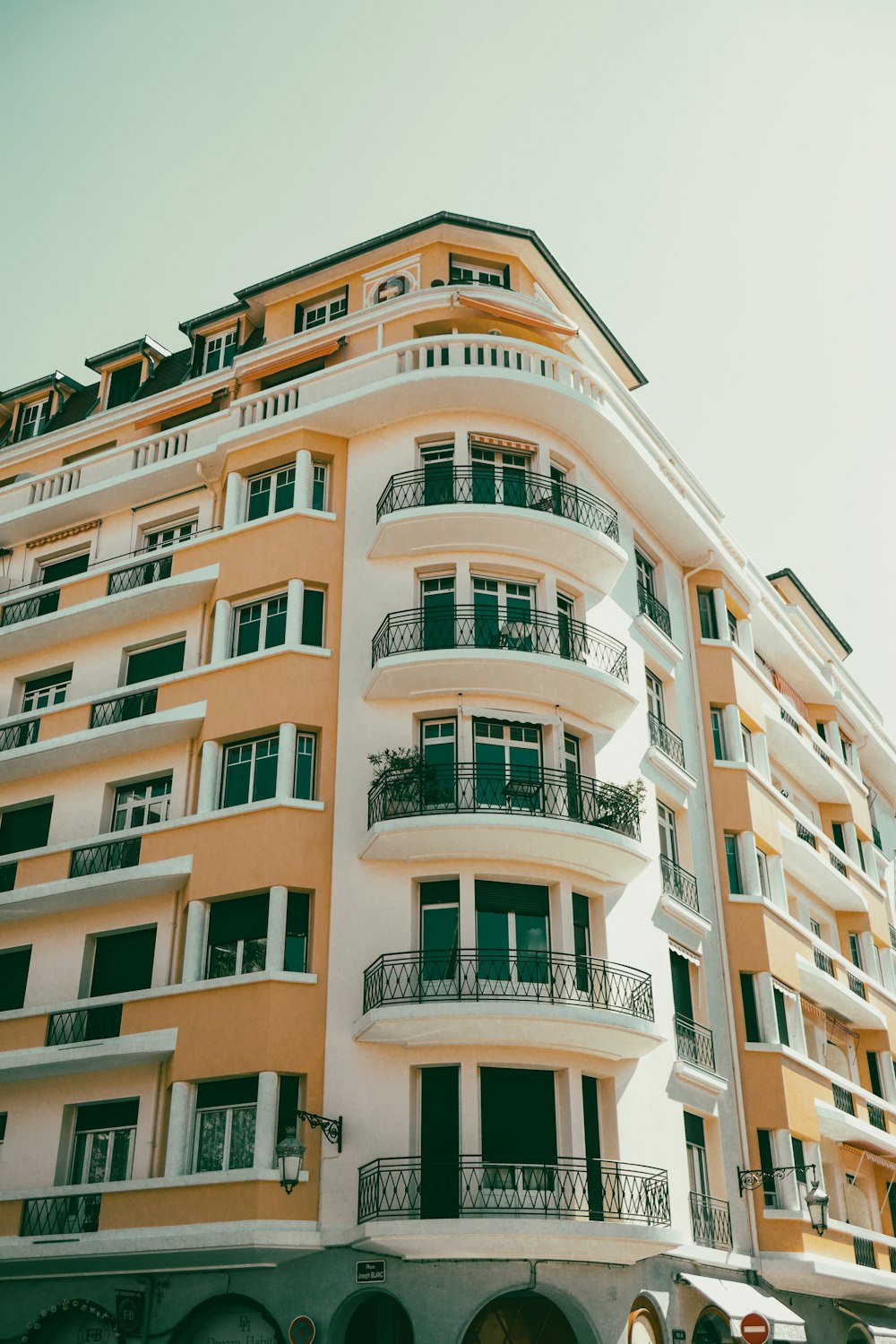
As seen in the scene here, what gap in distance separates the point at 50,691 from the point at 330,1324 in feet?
46.4

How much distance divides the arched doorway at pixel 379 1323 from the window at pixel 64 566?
1615 cm

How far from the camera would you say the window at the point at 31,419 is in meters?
31.9

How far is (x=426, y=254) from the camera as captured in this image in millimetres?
27547

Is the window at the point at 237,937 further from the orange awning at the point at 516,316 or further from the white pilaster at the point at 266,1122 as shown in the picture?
the orange awning at the point at 516,316

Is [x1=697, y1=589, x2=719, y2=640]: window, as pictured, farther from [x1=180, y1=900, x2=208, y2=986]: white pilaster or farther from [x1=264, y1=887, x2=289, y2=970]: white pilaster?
[x1=180, y1=900, x2=208, y2=986]: white pilaster

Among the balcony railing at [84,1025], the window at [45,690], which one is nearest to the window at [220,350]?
the window at [45,690]

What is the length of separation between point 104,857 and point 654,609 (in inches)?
487

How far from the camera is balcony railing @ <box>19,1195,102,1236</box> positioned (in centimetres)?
2075

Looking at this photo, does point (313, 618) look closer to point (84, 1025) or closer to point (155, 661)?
point (155, 661)

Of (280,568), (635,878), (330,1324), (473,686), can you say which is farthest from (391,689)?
(330,1324)

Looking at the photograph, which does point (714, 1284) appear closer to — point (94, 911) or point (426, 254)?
point (94, 911)

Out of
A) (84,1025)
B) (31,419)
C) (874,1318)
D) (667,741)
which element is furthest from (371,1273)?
(31,419)

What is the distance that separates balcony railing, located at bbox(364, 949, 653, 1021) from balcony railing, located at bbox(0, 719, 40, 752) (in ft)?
31.8

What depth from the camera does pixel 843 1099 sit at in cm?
2878
